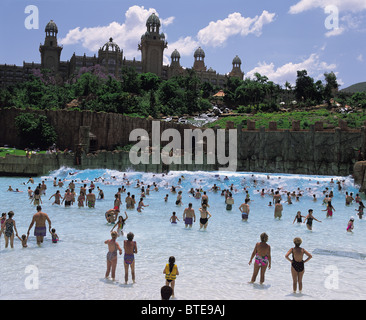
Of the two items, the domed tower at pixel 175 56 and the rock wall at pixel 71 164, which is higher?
the domed tower at pixel 175 56

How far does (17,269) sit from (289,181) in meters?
28.8

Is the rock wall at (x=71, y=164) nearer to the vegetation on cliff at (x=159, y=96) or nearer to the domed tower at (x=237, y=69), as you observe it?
the vegetation on cliff at (x=159, y=96)

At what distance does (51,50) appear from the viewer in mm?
98125

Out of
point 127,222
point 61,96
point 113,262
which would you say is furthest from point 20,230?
point 61,96

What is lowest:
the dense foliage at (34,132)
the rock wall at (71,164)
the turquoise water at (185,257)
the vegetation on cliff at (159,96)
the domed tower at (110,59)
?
the turquoise water at (185,257)

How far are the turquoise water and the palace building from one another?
74.7 metres

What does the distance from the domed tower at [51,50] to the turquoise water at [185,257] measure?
82773 millimetres

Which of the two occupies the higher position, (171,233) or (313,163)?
(313,163)

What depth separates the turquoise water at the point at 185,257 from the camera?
927cm

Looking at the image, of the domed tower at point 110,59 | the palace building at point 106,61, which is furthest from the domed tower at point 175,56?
the domed tower at point 110,59

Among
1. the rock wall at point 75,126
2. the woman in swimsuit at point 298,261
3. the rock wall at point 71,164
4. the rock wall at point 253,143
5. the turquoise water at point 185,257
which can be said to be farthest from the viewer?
the rock wall at point 75,126

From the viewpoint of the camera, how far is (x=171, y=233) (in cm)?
1560

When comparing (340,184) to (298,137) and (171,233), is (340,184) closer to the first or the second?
(298,137)

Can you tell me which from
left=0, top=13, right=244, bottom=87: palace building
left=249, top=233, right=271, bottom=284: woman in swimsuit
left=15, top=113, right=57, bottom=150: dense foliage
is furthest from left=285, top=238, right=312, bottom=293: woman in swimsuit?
left=0, top=13, right=244, bottom=87: palace building
